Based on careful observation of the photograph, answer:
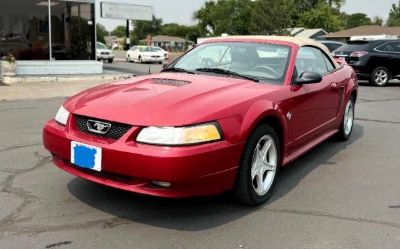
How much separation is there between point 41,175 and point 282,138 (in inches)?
98.6

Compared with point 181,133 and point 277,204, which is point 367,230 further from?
point 181,133

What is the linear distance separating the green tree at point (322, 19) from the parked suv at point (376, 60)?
73.0 metres

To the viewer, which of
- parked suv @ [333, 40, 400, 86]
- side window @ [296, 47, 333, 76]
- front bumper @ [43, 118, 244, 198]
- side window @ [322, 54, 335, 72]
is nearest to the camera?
front bumper @ [43, 118, 244, 198]

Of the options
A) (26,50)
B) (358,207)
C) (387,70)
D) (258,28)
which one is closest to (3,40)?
(26,50)

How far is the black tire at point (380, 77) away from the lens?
1586 cm

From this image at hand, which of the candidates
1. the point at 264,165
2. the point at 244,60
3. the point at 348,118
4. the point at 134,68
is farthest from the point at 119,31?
the point at 264,165

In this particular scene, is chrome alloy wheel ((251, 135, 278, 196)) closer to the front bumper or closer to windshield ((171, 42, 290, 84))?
the front bumper

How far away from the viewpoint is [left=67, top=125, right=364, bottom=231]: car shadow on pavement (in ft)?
13.0

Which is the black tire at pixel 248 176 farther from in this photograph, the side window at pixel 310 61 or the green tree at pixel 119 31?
the green tree at pixel 119 31

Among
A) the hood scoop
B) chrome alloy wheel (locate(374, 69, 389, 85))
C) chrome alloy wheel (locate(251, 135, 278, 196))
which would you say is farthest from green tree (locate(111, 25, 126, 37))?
chrome alloy wheel (locate(251, 135, 278, 196))

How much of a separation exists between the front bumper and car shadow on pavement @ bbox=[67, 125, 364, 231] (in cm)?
30

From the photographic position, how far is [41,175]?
5148 mm

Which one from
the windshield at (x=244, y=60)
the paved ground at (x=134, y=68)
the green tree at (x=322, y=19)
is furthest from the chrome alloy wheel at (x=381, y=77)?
the green tree at (x=322, y=19)

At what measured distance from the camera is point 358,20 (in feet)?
445
